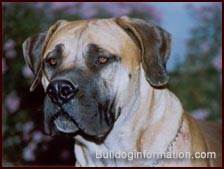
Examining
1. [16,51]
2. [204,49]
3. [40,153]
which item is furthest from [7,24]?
[204,49]

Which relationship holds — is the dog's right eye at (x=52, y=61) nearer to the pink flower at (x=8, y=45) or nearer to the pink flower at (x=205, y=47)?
the pink flower at (x=8, y=45)

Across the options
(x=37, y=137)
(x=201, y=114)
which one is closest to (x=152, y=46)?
(x=37, y=137)

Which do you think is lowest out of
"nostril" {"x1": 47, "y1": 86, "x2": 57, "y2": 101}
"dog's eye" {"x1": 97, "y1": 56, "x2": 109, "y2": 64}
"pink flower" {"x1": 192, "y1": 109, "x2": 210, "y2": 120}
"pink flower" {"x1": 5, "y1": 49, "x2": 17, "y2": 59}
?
"pink flower" {"x1": 192, "y1": 109, "x2": 210, "y2": 120}

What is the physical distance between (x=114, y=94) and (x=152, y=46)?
300mm

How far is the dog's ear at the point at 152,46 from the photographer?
2.84 m

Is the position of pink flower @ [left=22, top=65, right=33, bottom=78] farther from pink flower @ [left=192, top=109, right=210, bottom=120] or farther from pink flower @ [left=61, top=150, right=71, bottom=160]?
pink flower @ [left=192, top=109, right=210, bottom=120]

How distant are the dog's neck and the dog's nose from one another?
13.1 inches

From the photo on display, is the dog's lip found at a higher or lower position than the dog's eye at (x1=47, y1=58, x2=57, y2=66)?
lower

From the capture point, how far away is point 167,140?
286 centimetres

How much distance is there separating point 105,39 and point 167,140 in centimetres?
55

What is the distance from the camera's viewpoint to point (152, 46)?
2.88 metres

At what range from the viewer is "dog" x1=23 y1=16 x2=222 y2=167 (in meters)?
2.70

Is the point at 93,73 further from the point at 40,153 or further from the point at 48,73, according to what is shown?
the point at 40,153

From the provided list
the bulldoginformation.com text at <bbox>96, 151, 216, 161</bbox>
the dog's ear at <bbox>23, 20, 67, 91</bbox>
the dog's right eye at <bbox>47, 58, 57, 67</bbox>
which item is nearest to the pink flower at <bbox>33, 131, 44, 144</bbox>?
the dog's ear at <bbox>23, 20, 67, 91</bbox>
